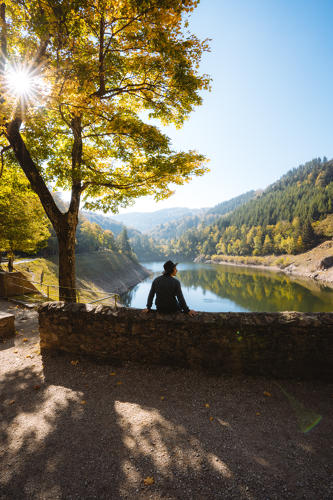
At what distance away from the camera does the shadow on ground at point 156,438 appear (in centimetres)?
299

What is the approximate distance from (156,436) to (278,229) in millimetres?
123139

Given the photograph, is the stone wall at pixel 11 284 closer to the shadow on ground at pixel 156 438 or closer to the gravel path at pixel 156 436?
Answer: the gravel path at pixel 156 436

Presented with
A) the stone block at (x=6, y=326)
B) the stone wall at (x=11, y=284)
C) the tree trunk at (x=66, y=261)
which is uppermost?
the tree trunk at (x=66, y=261)

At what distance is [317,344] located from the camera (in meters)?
5.16

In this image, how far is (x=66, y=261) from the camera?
7750mm

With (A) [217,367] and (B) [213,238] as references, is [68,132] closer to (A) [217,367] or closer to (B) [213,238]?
(A) [217,367]

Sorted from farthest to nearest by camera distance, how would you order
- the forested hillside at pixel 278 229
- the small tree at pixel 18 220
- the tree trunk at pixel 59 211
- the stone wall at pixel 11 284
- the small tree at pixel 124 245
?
the forested hillside at pixel 278 229, the small tree at pixel 124 245, the small tree at pixel 18 220, the stone wall at pixel 11 284, the tree trunk at pixel 59 211

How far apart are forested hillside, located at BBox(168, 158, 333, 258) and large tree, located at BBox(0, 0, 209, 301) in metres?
101

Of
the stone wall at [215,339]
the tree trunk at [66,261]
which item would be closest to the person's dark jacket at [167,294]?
the stone wall at [215,339]

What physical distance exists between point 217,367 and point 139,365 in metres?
1.99

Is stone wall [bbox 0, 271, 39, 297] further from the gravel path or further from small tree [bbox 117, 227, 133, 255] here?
small tree [bbox 117, 227, 133, 255]

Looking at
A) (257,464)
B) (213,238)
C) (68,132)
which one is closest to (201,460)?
(257,464)

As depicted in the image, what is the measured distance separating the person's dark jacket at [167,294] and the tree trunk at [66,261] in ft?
12.6

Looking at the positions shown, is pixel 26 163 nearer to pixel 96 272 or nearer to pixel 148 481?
pixel 148 481
